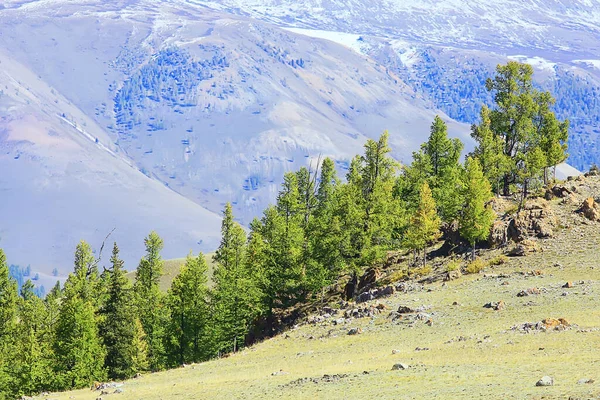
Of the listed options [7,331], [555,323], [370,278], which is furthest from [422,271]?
[7,331]

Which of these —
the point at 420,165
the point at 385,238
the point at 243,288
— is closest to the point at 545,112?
the point at 420,165

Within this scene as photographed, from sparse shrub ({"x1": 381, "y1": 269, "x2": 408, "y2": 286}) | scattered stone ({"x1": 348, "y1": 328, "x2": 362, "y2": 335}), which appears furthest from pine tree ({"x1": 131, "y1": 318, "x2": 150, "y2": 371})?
scattered stone ({"x1": 348, "y1": 328, "x2": 362, "y2": 335})

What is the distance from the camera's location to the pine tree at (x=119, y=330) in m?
74.9

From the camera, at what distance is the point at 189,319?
82.4 m

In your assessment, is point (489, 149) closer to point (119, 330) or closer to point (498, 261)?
point (498, 261)

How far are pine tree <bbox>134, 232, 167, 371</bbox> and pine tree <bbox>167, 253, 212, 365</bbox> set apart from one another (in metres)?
1.12

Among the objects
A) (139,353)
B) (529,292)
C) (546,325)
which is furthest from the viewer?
(139,353)

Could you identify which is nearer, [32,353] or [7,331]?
[32,353]

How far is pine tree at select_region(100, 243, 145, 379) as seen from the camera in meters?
74.9

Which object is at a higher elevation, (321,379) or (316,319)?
(316,319)

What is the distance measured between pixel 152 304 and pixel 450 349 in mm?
47917

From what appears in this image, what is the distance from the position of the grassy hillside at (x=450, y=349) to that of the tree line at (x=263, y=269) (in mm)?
9058

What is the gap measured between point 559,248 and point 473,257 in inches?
268

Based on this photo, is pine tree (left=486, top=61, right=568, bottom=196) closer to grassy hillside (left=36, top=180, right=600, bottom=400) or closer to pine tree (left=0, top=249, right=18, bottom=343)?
grassy hillside (left=36, top=180, right=600, bottom=400)
